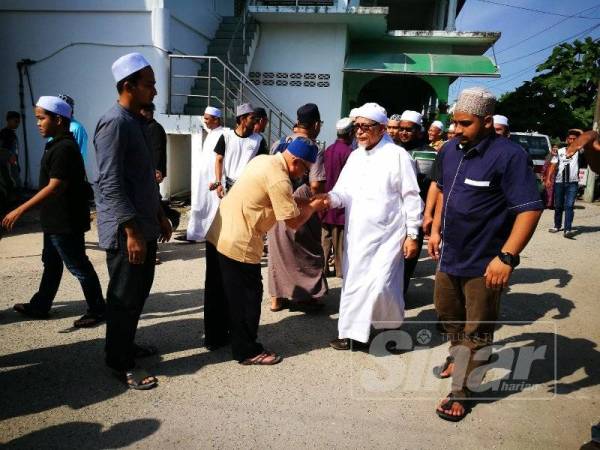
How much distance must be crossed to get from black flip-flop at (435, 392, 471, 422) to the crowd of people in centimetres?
1

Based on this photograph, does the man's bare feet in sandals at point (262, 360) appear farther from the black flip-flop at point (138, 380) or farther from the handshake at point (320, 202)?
the handshake at point (320, 202)

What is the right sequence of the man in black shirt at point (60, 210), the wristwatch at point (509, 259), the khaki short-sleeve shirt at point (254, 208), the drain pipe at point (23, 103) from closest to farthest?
the wristwatch at point (509, 259) → the khaki short-sleeve shirt at point (254, 208) → the man in black shirt at point (60, 210) → the drain pipe at point (23, 103)

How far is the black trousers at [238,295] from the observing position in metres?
3.06

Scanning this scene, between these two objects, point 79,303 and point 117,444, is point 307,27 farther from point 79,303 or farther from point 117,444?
point 117,444

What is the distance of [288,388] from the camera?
293 cm

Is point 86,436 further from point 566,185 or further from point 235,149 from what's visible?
point 566,185

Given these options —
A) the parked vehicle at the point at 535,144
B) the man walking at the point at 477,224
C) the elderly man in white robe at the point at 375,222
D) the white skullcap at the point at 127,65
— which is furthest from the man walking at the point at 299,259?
the parked vehicle at the point at 535,144

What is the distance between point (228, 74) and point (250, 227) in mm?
8367

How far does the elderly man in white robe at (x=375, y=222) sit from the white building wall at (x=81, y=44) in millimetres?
6879

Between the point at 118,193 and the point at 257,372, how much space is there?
5.05ft

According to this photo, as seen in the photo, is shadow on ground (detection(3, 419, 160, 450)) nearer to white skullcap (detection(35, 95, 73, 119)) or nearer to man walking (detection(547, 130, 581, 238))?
white skullcap (detection(35, 95, 73, 119))

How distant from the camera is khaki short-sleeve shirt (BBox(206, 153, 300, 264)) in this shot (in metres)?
2.85

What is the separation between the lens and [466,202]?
2652 millimetres

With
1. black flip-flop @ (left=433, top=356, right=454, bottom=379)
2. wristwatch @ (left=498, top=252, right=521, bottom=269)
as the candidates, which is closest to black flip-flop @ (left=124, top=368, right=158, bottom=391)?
black flip-flop @ (left=433, top=356, right=454, bottom=379)
